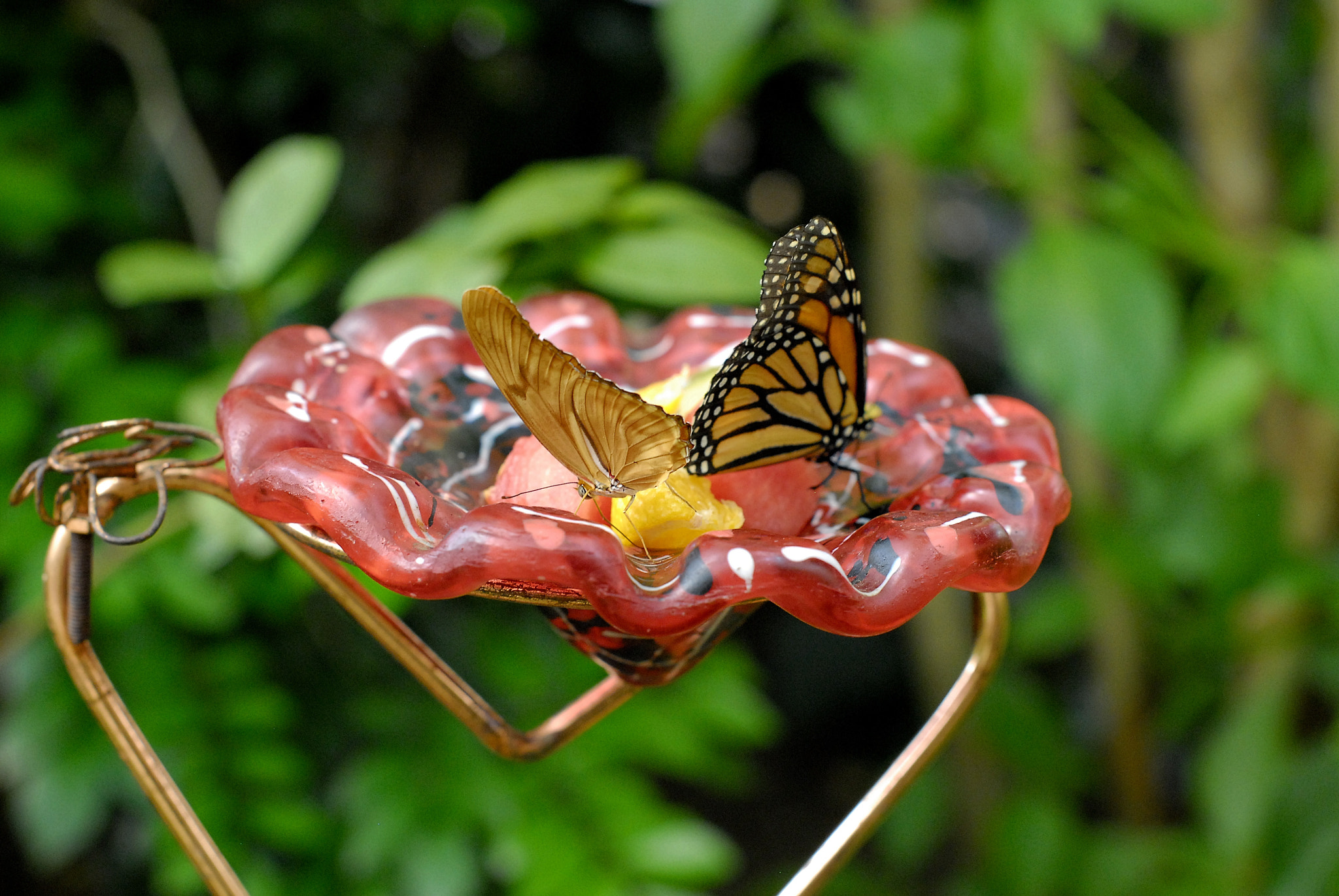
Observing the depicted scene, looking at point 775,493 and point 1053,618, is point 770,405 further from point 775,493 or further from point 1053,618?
point 1053,618

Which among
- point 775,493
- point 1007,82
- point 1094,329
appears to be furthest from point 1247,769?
point 775,493

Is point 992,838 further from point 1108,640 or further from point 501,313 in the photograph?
point 501,313

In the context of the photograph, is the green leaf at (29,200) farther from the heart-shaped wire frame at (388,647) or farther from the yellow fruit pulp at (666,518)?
the yellow fruit pulp at (666,518)

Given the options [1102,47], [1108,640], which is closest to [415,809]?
[1108,640]

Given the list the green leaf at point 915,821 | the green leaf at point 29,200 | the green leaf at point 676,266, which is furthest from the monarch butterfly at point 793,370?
the green leaf at point 915,821

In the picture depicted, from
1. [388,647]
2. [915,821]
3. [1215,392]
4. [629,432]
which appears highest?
[629,432]
